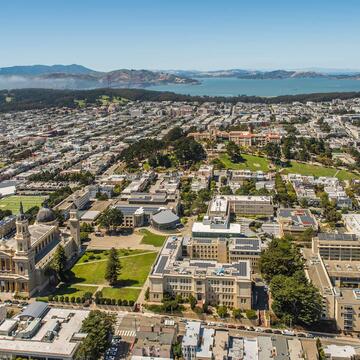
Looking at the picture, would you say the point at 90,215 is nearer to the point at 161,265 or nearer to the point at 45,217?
the point at 45,217

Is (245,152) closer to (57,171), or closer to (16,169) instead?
(57,171)

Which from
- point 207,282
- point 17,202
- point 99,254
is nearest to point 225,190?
point 99,254

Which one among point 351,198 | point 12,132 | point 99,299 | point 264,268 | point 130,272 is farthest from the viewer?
point 12,132

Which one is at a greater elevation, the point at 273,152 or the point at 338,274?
the point at 273,152

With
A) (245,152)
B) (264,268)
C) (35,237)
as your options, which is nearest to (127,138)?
(245,152)

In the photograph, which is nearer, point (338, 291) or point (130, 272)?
point (338, 291)

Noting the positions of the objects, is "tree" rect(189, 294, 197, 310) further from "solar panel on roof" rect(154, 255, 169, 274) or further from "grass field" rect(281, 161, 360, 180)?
"grass field" rect(281, 161, 360, 180)

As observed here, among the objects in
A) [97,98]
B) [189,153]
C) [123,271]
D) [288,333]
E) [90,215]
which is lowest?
[123,271]
